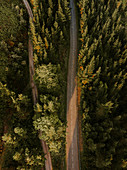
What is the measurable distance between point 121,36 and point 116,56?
1736 cm

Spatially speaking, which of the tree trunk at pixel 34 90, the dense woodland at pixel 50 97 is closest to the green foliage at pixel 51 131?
the dense woodland at pixel 50 97

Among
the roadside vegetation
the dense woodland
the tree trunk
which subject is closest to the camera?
the roadside vegetation

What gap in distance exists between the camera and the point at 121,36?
181 ft

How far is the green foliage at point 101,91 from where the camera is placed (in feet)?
98.6

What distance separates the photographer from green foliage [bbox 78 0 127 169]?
30.1 m

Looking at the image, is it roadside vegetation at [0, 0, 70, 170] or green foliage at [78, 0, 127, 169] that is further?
green foliage at [78, 0, 127, 169]

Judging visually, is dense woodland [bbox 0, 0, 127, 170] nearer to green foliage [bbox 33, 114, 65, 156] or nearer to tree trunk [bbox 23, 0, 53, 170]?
green foliage [bbox 33, 114, 65, 156]

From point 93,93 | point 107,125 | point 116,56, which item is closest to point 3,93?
point 93,93

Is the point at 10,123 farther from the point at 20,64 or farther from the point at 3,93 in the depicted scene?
the point at 20,64

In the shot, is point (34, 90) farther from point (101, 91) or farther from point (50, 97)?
point (101, 91)

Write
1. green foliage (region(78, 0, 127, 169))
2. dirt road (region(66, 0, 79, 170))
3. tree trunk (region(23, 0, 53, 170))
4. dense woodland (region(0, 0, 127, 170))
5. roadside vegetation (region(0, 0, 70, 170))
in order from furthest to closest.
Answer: dirt road (region(66, 0, 79, 170))
tree trunk (region(23, 0, 53, 170))
green foliage (region(78, 0, 127, 169))
dense woodland (region(0, 0, 127, 170))
roadside vegetation (region(0, 0, 70, 170))

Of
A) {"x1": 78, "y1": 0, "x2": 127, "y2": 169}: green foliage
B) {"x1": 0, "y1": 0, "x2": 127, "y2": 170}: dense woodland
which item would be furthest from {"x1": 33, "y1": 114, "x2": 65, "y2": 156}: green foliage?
{"x1": 78, "y1": 0, "x2": 127, "y2": 169}: green foliage

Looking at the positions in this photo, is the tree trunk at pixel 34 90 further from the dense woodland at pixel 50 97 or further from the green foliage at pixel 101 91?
the green foliage at pixel 101 91

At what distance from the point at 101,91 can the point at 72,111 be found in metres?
15.0
